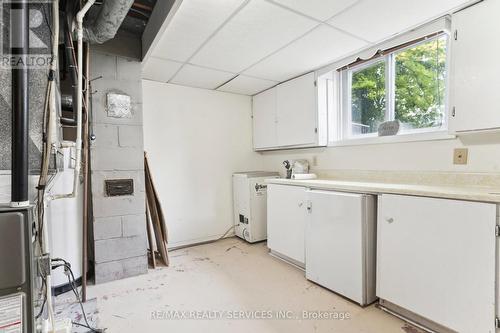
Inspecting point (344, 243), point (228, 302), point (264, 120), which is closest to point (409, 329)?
point (344, 243)

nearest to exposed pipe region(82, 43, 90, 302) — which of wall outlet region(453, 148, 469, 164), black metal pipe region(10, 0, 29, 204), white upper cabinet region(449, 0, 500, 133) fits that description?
black metal pipe region(10, 0, 29, 204)

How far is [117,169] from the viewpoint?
8.16 ft

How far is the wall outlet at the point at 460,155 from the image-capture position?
1.88 meters

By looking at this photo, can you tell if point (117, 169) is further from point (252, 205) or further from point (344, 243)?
point (344, 243)

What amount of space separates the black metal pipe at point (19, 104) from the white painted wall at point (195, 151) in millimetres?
2342

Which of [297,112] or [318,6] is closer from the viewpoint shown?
[318,6]

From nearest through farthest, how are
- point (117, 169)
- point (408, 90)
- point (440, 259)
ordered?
point (440, 259)
point (408, 90)
point (117, 169)

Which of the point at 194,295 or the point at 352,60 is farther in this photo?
the point at 352,60

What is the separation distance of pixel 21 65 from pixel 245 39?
5.60 feet

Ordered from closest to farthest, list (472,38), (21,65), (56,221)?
(21,65) → (472,38) → (56,221)

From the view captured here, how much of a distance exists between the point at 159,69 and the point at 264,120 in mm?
1575

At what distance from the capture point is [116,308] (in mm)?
1966

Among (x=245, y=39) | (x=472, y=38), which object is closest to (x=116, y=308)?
(x=245, y=39)

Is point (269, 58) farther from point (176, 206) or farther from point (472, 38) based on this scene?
point (176, 206)
